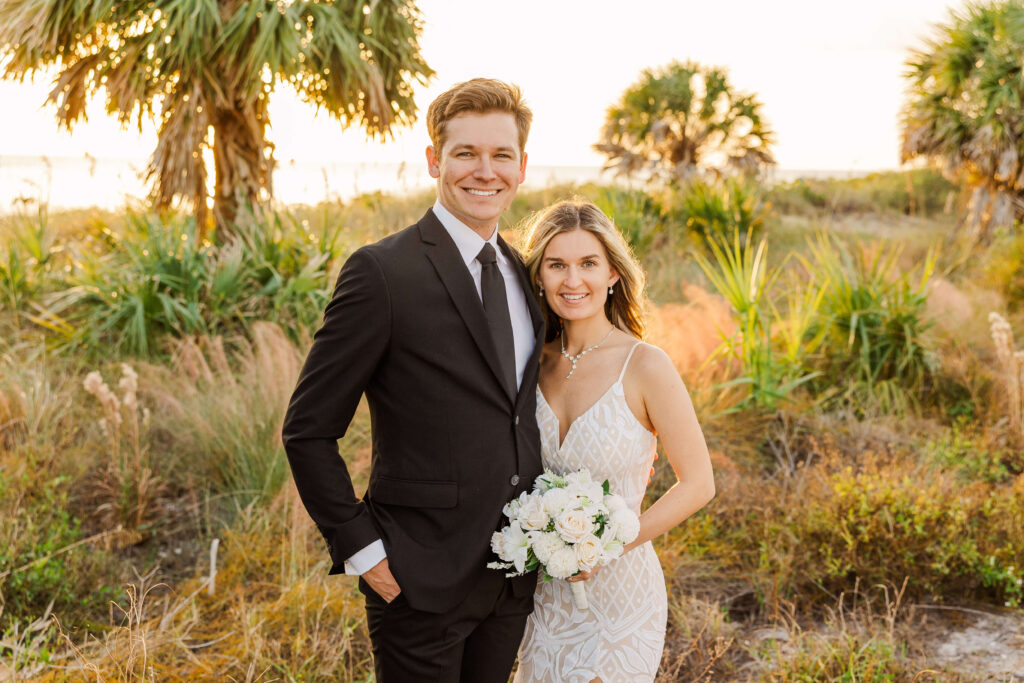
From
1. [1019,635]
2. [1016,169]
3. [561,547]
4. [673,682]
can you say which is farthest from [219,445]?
[1016,169]

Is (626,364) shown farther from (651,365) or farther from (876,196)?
(876,196)

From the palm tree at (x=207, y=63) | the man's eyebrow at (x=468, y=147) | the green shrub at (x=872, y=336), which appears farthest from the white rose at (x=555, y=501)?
the palm tree at (x=207, y=63)

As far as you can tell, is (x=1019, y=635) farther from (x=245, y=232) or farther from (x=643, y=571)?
(x=245, y=232)

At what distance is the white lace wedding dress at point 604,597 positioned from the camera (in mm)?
2621

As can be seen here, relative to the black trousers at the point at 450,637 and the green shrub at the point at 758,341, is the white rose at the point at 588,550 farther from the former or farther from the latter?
the green shrub at the point at 758,341

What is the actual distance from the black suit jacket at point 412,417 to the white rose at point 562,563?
0.22 m

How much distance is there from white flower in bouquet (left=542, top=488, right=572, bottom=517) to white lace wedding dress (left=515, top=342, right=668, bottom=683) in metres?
0.42

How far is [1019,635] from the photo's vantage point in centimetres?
392

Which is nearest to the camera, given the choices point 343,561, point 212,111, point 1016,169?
point 343,561

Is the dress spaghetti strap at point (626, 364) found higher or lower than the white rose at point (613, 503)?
higher

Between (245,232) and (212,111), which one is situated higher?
(212,111)

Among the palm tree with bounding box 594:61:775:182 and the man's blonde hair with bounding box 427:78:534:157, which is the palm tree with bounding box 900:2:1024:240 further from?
the man's blonde hair with bounding box 427:78:534:157

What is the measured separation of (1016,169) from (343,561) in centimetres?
1582

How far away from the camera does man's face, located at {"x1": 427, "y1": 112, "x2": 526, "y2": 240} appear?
2408 mm
